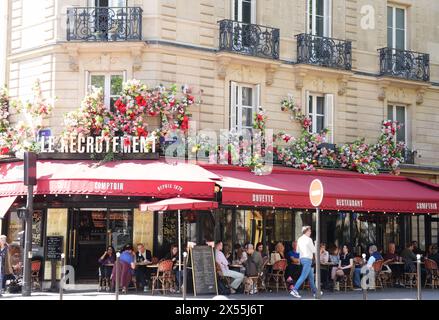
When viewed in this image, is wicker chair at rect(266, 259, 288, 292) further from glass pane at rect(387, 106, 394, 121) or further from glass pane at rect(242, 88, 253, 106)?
glass pane at rect(387, 106, 394, 121)

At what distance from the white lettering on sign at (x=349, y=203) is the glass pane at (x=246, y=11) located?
5.75 m

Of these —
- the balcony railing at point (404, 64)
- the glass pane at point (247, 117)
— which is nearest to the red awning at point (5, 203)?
the glass pane at point (247, 117)

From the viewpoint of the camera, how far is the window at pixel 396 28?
81.4 ft

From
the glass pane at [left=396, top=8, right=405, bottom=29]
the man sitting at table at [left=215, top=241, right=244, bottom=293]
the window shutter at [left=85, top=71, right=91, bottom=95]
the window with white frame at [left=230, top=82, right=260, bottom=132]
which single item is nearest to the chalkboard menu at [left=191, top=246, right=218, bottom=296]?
the man sitting at table at [left=215, top=241, right=244, bottom=293]

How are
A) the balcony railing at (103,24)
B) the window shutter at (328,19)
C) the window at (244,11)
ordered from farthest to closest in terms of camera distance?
the window shutter at (328,19), the window at (244,11), the balcony railing at (103,24)

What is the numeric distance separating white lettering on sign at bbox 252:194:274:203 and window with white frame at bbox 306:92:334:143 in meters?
4.40

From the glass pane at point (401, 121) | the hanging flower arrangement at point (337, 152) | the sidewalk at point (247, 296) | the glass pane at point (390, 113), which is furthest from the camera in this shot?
the glass pane at point (401, 121)

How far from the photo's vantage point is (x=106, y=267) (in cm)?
1953

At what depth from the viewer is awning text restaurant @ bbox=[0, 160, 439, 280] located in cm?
1852

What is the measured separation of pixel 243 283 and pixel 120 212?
368 centimetres

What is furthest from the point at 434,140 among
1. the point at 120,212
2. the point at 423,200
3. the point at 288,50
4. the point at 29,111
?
the point at 29,111

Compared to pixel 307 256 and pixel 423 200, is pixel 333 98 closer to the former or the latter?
pixel 423 200

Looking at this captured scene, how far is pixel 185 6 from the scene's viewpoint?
2084 cm

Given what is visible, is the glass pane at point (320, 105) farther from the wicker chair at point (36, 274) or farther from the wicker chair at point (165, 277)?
the wicker chair at point (36, 274)
